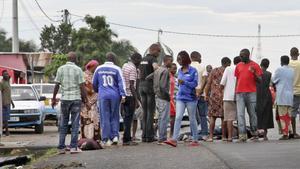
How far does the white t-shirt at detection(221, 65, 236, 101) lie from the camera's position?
16188mm

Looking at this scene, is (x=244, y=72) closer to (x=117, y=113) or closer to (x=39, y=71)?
(x=117, y=113)

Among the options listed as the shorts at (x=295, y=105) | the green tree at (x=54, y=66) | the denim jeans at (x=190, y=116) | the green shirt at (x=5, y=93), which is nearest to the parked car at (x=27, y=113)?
the green shirt at (x=5, y=93)

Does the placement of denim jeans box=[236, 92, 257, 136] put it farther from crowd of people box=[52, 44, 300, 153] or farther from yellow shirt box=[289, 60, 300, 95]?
yellow shirt box=[289, 60, 300, 95]

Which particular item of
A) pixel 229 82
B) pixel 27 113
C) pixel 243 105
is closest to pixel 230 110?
pixel 243 105

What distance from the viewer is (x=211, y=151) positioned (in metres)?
13.5

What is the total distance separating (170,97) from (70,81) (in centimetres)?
284

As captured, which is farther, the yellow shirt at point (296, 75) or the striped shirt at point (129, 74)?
the yellow shirt at point (296, 75)

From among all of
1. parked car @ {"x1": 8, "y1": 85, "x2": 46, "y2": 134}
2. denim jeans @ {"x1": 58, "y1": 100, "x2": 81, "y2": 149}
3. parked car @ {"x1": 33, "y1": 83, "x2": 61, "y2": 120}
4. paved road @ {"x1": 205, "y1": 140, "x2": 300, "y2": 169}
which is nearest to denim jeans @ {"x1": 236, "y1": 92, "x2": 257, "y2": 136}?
paved road @ {"x1": 205, "y1": 140, "x2": 300, "y2": 169}

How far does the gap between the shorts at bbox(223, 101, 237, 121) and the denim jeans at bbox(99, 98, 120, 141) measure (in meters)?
2.35

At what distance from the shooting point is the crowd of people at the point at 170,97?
1514 cm

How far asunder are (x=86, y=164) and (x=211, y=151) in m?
2.57

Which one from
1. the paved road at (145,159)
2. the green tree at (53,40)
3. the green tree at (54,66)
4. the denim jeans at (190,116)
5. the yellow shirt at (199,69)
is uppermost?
the green tree at (53,40)

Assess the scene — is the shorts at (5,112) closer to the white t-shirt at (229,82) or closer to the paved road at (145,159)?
the white t-shirt at (229,82)

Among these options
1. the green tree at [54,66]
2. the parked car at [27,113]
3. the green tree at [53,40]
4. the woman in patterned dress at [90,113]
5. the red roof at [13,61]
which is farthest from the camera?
the green tree at [53,40]
